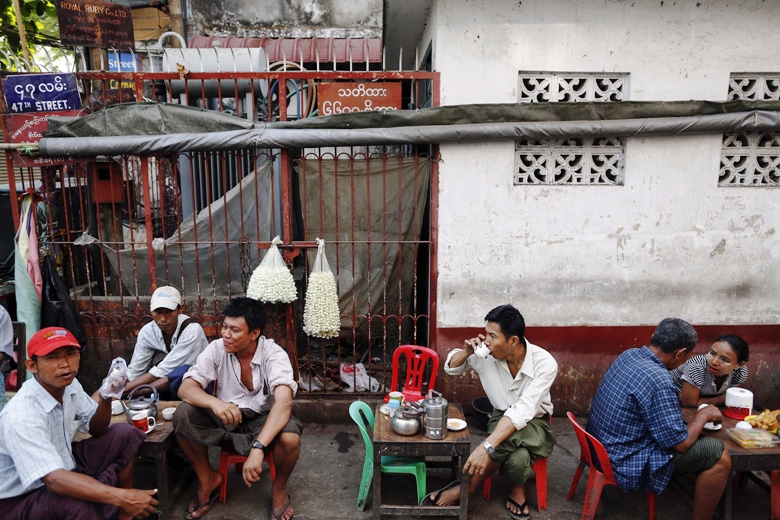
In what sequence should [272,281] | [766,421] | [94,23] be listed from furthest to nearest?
[94,23] → [272,281] → [766,421]

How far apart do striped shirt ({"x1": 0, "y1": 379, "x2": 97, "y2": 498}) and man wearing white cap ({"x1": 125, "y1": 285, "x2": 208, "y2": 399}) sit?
120 centimetres

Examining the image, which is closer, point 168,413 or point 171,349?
point 168,413

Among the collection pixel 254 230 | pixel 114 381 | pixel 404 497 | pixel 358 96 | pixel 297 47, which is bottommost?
pixel 404 497

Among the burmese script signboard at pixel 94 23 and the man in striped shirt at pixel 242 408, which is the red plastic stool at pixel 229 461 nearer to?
the man in striped shirt at pixel 242 408

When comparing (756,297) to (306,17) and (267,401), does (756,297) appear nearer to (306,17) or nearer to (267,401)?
(267,401)

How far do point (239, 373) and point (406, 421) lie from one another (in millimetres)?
1248

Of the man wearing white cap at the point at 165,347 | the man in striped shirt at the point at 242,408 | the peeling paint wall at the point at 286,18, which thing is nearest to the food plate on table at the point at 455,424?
the man in striped shirt at the point at 242,408

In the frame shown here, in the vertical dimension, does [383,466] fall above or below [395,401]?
below

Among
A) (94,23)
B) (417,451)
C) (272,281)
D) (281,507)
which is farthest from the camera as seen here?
(94,23)

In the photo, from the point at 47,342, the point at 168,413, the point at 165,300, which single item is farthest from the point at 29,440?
the point at 165,300

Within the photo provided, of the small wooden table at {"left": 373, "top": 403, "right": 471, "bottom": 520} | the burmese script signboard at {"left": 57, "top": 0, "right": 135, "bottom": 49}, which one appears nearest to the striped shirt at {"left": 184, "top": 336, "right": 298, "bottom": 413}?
the small wooden table at {"left": 373, "top": 403, "right": 471, "bottom": 520}

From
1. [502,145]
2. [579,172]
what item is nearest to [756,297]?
[579,172]

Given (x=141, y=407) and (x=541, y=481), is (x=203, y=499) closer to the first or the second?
(x=141, y=407)

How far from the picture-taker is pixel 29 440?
271 centimetres
